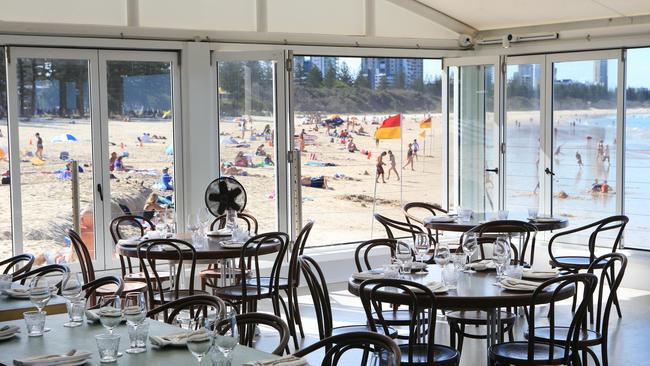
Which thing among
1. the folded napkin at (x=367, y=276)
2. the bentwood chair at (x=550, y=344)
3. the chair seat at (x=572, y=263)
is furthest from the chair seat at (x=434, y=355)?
the chair seat at (x=572, y=263)

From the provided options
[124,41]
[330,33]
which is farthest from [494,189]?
[124,41]

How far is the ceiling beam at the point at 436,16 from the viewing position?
988cm

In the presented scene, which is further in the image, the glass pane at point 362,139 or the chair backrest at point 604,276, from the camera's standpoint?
the glass pane at point 362,139

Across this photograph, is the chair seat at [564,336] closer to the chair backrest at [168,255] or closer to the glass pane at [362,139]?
the chair backrest at [168,255]

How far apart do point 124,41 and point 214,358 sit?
20.0 ft

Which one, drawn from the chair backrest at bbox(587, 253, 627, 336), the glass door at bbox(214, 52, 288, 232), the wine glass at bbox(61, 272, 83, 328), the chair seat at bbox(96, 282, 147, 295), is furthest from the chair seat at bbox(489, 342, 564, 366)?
the glass door at bbox(214, 52, 288, 232)

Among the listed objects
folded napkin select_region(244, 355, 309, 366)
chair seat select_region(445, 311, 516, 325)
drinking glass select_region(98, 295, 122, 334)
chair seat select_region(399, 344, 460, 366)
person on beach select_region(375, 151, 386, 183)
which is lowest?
chair seat select_region(445, 311, 516, 325)

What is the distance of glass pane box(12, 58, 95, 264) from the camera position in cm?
812

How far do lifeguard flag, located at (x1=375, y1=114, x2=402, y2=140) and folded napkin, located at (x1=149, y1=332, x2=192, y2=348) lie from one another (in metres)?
9.25

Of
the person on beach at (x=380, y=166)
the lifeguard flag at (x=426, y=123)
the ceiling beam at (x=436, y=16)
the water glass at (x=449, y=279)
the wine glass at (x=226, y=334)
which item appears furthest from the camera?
the person on beach at (x=380, y=166)

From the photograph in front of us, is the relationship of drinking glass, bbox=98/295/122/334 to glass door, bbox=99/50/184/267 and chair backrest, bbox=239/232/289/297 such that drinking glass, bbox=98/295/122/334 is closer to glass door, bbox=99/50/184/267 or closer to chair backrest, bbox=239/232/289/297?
chair backrest, bbox=239/232/289/297

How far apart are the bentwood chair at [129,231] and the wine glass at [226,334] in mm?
4166

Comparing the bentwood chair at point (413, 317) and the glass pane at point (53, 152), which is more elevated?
the glass pane at point (53, 152)

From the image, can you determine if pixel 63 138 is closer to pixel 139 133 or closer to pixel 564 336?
Result: pixel 139 133
